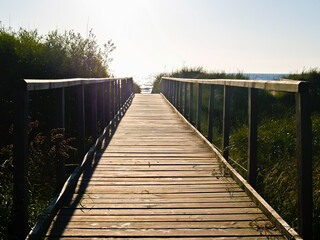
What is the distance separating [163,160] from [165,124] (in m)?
3.30

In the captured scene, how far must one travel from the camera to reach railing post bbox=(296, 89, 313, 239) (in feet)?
7.26

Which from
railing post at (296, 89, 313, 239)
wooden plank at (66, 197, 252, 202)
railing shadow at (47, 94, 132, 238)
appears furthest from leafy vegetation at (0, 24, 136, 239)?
railing post at (296, 89, 313, 239)

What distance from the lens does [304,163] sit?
88.1 inches

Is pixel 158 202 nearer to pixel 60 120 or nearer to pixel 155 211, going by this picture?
pixel 155 211

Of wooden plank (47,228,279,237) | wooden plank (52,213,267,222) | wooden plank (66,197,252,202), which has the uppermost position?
wooden plank (66,197,252,202)

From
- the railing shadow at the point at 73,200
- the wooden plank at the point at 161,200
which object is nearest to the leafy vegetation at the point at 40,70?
the railing shadow at the point at 73,200

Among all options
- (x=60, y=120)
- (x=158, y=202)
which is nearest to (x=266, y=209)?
(x=158, y=202)

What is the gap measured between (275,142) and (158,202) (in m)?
4.11

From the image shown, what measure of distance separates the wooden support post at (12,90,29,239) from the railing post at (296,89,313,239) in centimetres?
165

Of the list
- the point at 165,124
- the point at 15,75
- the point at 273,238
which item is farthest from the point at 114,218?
the point at 15,75

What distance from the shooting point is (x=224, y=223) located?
8.75 ft

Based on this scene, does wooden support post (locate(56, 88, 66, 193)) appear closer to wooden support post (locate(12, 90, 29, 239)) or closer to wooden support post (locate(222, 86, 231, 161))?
wooden support post (locate(12, 90, 29, 239))

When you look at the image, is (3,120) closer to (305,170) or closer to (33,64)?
(33,64)

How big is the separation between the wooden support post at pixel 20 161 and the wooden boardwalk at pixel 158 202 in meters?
0.27
